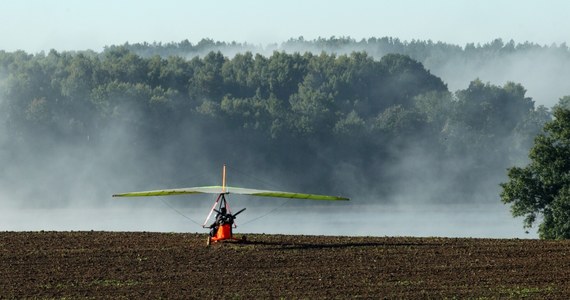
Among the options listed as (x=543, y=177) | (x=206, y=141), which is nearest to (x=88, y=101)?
(x=206, y=141)

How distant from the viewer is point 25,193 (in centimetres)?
11938

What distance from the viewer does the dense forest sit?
121750 mm

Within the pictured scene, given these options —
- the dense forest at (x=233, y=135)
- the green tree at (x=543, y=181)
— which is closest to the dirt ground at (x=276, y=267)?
the green tree at (x=543, y=181)

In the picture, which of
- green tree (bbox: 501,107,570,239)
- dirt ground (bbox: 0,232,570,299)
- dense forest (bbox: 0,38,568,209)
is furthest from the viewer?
dense forest (bbox: 0,38,568,209)

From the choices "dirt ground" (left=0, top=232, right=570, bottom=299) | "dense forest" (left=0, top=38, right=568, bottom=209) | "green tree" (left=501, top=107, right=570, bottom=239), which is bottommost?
"dirt ground" (left=0, top=232, right=570, bottom=299)

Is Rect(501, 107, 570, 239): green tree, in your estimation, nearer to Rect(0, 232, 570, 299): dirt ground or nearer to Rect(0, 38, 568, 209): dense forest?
Rect(0, 232, 570, 299): dirt ground

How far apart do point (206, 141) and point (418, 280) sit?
92.1m

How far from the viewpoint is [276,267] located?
113 feet

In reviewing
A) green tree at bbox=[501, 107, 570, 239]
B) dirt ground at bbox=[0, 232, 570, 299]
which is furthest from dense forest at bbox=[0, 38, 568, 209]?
dirt ground at bbox=[0, 232, 570, 299]

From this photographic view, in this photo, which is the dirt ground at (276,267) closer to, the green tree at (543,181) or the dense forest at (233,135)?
the green tree at (543,181)

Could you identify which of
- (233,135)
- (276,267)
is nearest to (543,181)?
(276,267)

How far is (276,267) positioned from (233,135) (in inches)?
3565

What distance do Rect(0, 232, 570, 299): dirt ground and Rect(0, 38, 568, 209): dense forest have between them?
78098 mm

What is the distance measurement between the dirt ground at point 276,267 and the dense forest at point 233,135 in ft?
256
